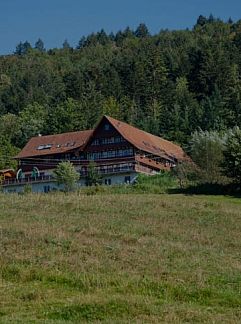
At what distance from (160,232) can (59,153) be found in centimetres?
5673

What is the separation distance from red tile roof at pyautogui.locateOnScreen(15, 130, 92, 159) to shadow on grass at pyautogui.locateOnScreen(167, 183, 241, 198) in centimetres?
3093

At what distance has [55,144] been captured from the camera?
85812 mm

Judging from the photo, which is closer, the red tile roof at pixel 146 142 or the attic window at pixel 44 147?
the red tile roof at pixel 146 142

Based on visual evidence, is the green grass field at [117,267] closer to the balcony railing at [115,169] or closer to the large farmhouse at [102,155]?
the balcony railing at [115,169]

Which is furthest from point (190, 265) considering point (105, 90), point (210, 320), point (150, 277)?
point (105, 90)

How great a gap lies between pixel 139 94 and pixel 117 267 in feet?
349

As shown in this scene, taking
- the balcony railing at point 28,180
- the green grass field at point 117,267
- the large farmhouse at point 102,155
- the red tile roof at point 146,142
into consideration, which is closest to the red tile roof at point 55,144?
the large farmhouse at point 102,155

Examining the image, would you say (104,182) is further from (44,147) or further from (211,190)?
(211,190)

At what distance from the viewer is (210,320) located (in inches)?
525

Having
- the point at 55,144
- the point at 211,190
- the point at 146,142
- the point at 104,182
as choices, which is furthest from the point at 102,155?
the point at 211,190

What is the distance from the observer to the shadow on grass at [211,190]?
5234 cm

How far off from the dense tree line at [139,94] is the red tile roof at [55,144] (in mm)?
8361

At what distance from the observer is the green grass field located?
1415cm

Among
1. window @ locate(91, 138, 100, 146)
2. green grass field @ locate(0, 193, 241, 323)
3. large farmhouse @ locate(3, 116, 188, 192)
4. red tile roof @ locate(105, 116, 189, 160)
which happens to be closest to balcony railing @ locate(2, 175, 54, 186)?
large farmhouse @ locate(3, 116, 188, 192)
